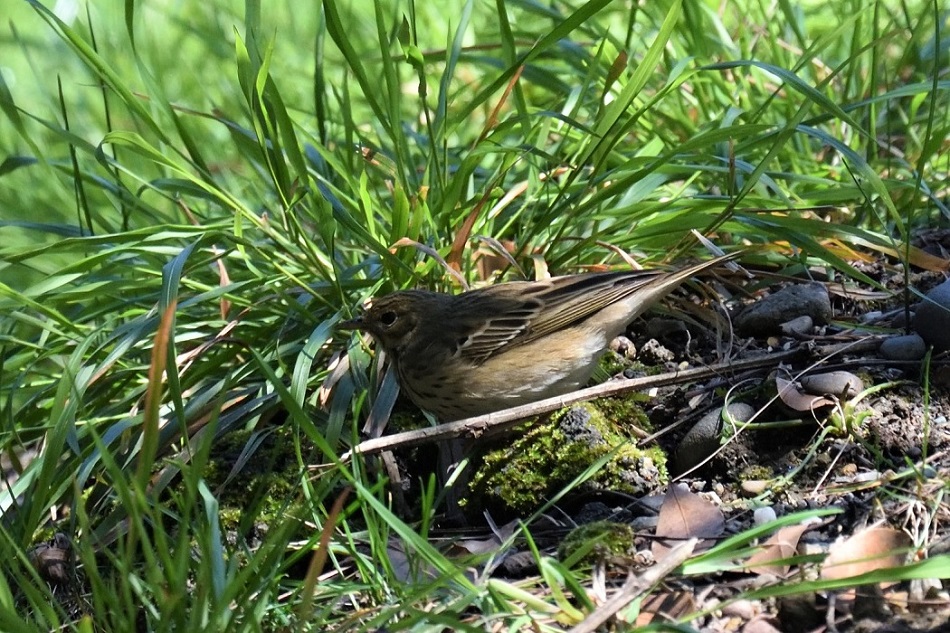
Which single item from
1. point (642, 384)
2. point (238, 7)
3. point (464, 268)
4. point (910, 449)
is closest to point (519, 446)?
point (642, 384)

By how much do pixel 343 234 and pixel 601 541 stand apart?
2.37m

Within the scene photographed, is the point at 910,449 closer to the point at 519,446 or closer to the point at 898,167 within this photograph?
the point at 519,446

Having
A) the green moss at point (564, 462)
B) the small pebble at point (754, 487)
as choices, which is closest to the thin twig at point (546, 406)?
the green moss at point (564, 462)

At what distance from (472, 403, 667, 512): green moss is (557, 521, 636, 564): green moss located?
1.64 feet

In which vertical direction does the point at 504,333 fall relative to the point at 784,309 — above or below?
above

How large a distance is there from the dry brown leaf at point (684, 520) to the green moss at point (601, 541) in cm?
9

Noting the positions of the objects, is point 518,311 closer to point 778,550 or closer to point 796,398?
point 796,398

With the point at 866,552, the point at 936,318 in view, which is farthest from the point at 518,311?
the point at 866,552

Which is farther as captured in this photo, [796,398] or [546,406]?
[546,406]

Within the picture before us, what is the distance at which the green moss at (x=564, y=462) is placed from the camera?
3.90 meters

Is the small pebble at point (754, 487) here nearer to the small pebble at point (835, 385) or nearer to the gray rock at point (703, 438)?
the gray rock at point (703, 438)

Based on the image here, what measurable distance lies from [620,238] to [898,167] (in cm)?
148

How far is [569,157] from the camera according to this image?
16.7 feet

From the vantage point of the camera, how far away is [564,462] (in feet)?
13.1
